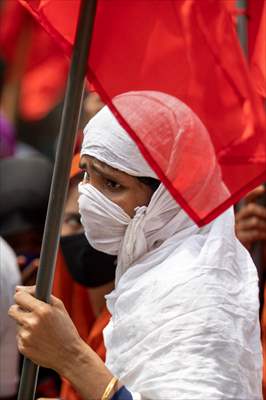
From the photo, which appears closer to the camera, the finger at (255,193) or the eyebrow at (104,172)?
the eyebrow at (104,172)

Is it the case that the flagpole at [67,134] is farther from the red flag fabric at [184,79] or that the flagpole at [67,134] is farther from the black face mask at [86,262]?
the black face mask at [86,262]

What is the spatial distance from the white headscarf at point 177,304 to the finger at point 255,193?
3.12 feet

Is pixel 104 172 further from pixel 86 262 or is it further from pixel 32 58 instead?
pixel 32 58

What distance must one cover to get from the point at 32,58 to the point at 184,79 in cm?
558

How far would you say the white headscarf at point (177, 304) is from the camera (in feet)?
10.2

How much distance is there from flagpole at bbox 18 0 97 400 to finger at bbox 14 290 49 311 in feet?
0.20

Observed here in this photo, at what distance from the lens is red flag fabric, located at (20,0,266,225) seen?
3.16 meters

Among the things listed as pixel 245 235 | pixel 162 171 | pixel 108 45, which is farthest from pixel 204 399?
pixel 245 235

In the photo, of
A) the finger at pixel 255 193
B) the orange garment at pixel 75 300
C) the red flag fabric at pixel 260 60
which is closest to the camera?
the red flag fabric at pixel 260 60

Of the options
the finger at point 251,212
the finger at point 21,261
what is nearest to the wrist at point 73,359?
the finger at point 251,212

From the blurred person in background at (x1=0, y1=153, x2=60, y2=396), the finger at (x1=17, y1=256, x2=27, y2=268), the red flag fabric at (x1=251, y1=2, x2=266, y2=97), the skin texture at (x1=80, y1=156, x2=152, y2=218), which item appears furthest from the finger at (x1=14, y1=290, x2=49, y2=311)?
the finger at (x1=17, y1=256, x2=27, y2=268)

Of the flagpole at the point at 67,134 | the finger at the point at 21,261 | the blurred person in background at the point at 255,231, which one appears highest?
the flagpole at the point at 67,134

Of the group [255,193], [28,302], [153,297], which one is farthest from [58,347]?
[255,193]

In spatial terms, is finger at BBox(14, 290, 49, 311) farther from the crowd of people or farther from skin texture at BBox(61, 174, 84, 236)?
skin texture at BBox(61, 174, 84, 236)
